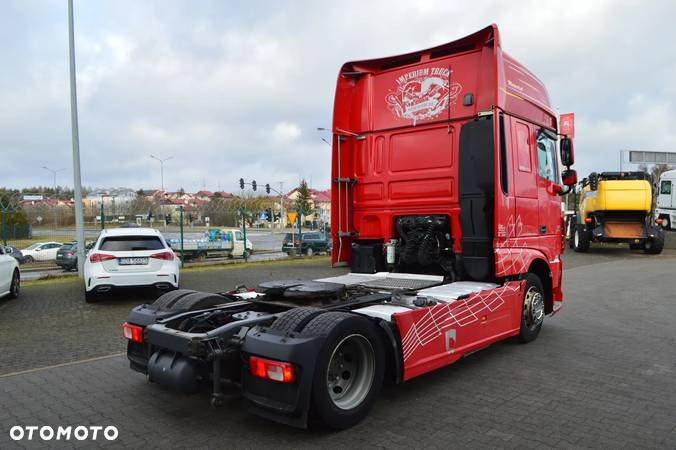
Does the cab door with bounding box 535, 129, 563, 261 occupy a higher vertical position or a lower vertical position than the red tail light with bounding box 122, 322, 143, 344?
higher

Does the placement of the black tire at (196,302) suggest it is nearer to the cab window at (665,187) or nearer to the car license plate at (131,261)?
the car license plate at (131,261)

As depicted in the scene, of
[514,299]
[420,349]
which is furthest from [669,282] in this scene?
[420,349]

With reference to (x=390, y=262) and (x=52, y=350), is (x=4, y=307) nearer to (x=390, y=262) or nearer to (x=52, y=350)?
(x=52, y=350)

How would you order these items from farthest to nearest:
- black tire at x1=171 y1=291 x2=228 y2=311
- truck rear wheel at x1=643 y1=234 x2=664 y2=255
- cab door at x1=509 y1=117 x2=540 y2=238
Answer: truck rear wheel at x1=643 y1=234 x2=664 y2=255, cab door at x1=509 y1=117 x2=540 y2=238, black tire at x1=171 y1=291 x2=228 y2=311

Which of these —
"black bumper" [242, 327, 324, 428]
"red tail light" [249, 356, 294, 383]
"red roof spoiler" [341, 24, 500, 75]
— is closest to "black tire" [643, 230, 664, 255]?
"red roof spoiler" [341, 24, 500, 75]

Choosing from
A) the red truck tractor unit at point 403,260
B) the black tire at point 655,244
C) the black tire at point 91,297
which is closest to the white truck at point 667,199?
the black tire at point 655,244

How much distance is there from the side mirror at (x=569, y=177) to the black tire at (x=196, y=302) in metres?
5.21

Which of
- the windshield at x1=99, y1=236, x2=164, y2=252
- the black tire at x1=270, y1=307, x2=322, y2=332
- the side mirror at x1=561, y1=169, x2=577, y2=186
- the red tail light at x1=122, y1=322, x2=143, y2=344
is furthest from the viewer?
the windshield at x1=99, y1=236, x2=164, y2=252

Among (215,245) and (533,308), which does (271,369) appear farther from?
(215,245)

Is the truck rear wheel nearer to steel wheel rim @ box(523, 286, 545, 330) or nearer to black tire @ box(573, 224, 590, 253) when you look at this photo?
black tire @ box(573, 224, 590, 253)

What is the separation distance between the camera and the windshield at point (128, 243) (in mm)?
9625

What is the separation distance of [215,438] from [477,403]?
7.25 feet

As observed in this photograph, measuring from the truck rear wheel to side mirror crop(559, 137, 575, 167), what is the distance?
17.3m

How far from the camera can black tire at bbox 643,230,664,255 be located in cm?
2134
